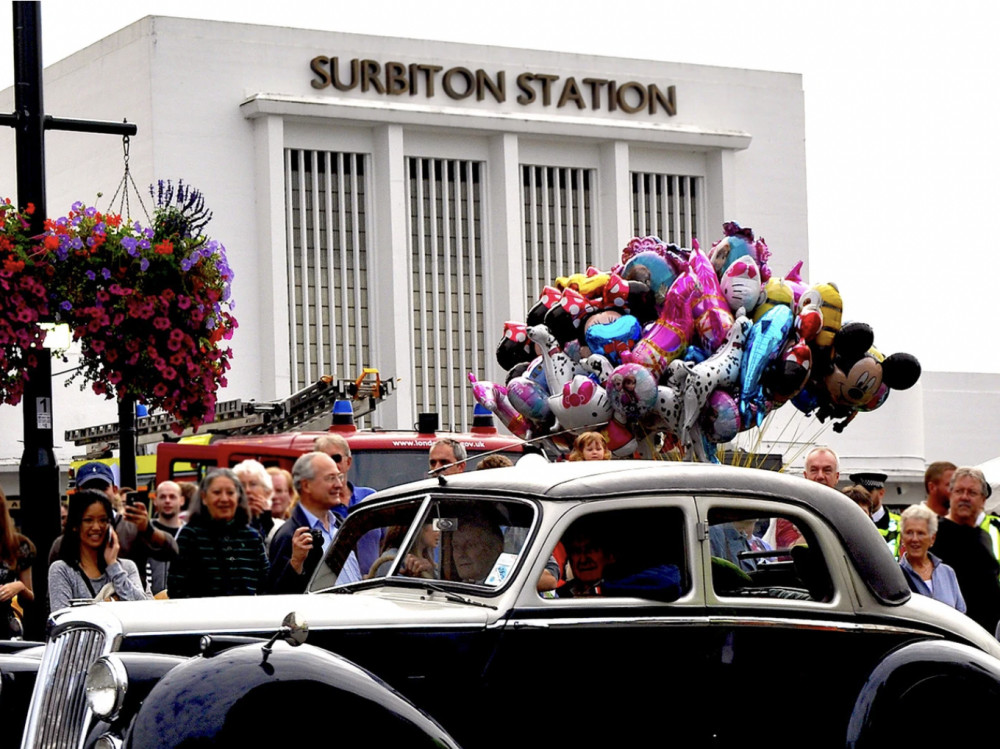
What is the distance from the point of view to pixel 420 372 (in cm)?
4625

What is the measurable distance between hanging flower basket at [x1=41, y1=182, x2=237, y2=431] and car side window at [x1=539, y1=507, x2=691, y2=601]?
5587mm

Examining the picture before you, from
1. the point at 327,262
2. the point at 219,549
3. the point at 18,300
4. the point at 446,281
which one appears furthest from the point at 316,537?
the point at 446,281

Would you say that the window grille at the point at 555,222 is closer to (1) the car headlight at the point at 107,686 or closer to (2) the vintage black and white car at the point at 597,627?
(2) the vintage black and white car at the point at 597,627

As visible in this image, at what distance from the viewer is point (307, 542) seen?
800cm

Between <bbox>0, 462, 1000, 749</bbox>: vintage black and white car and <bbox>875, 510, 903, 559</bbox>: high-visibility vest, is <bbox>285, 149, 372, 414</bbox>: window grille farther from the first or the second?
<bbox>0, 462, 1000, 749</bbox>: vintage black and white car

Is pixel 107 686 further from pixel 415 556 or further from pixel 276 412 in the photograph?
pixel 276 412

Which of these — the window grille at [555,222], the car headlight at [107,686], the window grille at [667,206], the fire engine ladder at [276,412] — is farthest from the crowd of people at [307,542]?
the window grille at [667,206]

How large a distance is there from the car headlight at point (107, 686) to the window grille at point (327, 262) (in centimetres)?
3919

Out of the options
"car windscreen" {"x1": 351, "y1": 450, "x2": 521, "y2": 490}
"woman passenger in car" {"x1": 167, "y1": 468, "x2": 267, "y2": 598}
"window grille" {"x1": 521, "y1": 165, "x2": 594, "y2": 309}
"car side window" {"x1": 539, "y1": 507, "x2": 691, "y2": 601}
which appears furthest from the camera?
"window grille" {"x1": 521, "y1": 165, "x2": 594, "y2": 309}

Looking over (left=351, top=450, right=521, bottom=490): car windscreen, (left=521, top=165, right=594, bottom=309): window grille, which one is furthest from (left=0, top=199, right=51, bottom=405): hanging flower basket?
(left=521, top=165, right=594, bottom=309): window grille

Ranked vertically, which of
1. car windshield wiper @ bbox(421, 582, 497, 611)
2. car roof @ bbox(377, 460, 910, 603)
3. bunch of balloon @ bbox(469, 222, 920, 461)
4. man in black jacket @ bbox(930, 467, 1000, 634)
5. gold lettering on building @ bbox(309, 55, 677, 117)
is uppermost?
gold lettering on building @ bbox(309, 55, 677, 117)

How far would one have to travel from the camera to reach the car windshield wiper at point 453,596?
21.7 ft

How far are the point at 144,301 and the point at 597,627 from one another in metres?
5.99

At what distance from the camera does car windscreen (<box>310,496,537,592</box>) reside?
6.87m
